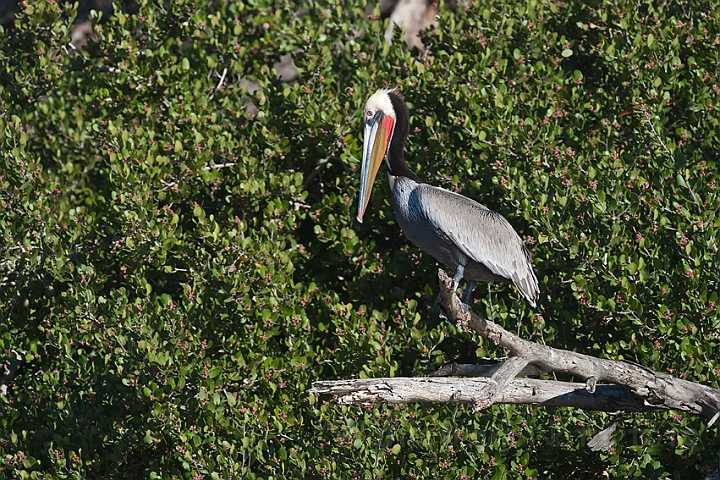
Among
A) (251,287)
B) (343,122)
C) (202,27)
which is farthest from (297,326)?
(202,27)

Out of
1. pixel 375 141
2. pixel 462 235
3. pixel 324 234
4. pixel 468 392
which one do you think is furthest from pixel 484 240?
pixel 324 234

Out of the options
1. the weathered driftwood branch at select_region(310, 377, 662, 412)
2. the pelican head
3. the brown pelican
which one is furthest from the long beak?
the weathered driftwood branch at select_region(310, 377, 662, 412)

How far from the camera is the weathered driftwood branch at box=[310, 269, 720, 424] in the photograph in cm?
375

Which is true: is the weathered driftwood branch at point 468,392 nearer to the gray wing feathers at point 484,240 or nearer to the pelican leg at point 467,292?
the gray wing feathers at point 484,240

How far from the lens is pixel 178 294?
6293 millimetres

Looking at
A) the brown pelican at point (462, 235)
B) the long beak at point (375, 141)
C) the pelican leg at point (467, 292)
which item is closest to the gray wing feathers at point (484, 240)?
the brown pelican at point (462, 235)

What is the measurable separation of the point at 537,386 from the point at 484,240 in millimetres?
1026

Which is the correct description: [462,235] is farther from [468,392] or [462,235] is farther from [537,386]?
[468,392]

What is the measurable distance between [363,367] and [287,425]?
535mm

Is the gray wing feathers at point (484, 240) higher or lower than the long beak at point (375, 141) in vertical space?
lower

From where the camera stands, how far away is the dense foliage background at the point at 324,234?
496 cm

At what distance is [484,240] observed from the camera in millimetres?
4887

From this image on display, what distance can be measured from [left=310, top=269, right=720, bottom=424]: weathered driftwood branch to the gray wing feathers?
79cm

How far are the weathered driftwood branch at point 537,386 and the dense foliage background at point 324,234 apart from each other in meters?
0.60
